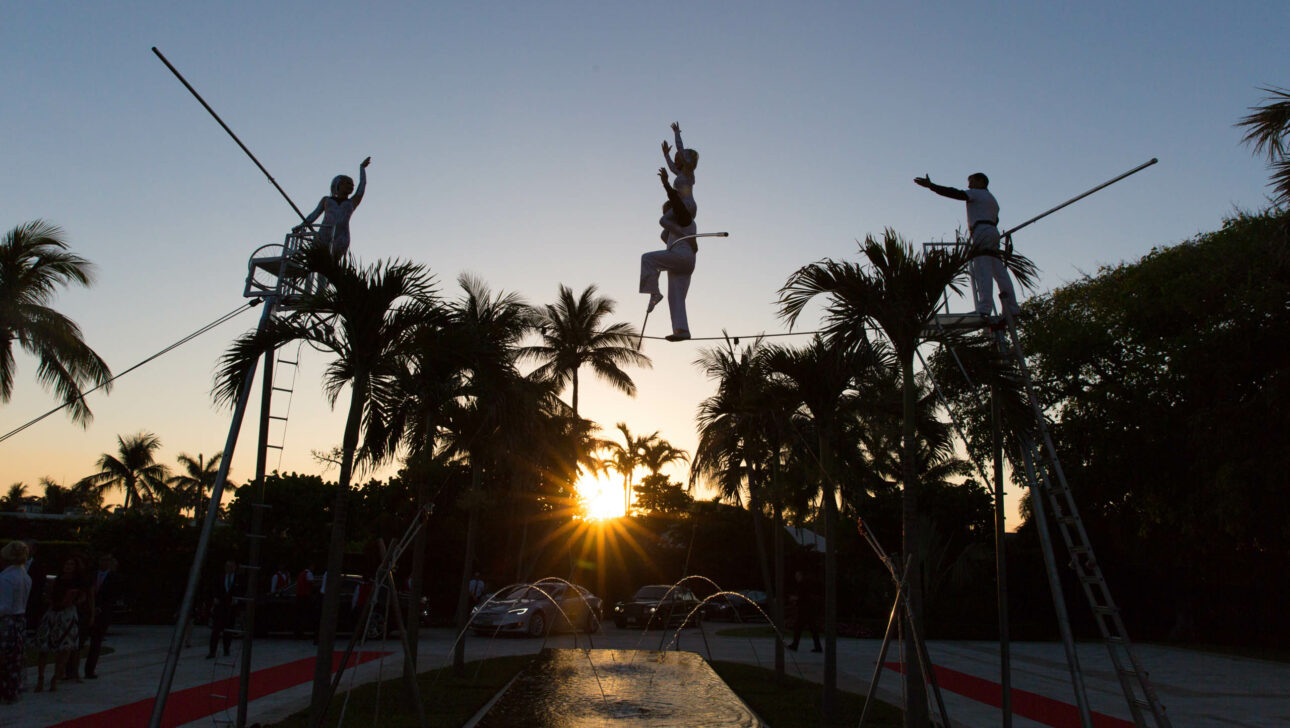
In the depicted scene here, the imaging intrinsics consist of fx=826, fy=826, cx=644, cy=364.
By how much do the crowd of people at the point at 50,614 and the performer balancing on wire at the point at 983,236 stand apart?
37.4ft

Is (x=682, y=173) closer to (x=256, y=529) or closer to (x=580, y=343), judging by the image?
(x=256, y=529)

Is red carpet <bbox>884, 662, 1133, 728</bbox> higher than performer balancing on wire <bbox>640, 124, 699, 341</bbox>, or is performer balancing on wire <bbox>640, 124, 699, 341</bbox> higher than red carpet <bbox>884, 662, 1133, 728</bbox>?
performer balancing on wire <bbox>640, 124, 699, 341</bbox>

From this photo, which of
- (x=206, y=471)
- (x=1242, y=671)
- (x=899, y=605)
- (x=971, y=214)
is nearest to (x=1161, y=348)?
(x=1242, y=671)

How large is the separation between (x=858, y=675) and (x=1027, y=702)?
3.53 m

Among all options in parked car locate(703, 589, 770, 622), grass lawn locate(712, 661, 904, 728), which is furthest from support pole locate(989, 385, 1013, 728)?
parked car locate(703, 589, 770, 622)

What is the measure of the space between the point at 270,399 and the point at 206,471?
7408cm

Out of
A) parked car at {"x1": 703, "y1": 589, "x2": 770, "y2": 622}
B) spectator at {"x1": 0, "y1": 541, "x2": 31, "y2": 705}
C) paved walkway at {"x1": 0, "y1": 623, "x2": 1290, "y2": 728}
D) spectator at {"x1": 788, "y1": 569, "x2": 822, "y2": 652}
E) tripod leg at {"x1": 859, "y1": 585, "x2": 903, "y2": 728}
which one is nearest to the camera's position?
tripod leg at {"x1": 859, "y1": 585, "x2": 903, "y2": 728}

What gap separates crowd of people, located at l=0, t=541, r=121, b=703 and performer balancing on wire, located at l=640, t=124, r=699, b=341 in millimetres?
8227

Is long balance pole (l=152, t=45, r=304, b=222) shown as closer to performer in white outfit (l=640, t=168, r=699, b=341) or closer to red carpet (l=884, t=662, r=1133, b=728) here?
performer in white outfit (l=640, t=168, r=699, b=341)

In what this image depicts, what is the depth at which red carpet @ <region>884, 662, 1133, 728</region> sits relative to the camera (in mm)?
10758

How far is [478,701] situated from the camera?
34.9ft

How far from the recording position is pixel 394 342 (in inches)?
326

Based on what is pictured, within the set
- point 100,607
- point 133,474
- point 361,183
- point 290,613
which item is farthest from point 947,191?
point 133,474

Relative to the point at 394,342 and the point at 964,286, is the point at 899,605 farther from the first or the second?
the point at 394,342
